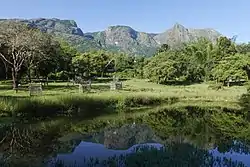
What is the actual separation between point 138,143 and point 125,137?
1848 mm

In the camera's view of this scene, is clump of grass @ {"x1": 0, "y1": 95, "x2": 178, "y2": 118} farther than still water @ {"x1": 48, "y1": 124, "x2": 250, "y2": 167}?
Yes

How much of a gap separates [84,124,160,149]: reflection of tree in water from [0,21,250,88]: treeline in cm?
2269

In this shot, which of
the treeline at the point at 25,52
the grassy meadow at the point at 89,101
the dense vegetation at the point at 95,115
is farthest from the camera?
the treeline at the point at 25,52

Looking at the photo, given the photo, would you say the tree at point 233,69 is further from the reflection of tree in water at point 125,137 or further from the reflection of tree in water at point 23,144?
the reflection of tree in water at point 23,144

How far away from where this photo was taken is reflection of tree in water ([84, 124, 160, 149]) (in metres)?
18.4

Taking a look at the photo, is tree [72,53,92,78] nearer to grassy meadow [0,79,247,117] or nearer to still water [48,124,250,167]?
grassy meadow [0,79,247,117]

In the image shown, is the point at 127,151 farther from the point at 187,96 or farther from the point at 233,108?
the point at 187,96

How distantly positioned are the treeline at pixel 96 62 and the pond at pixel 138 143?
67.6 feet

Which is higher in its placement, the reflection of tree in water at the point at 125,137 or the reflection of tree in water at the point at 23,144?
the reflection of tree in water at the point at 23,144

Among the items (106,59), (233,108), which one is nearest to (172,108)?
(233,108)

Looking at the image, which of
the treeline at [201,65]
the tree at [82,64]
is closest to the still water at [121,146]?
the treeline at [201,65]

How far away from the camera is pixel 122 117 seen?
28.6m

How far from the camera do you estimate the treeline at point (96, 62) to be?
142 feet

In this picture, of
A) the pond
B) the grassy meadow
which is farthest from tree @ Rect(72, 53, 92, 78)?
the pond
